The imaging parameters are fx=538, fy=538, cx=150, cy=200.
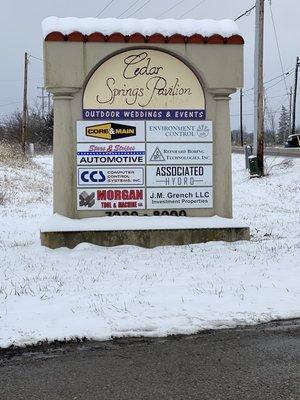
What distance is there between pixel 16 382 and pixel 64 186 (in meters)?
5.94

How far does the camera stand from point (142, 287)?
6438mm

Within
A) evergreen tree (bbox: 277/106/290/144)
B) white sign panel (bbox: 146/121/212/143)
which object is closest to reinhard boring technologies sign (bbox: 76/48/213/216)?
white sign panel (bbox: 146/121/212/143)

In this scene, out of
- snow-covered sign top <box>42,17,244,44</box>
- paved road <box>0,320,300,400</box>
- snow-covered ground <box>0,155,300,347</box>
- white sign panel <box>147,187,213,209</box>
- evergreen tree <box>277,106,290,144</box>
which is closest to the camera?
paved road <box>0,320,300,400</box>

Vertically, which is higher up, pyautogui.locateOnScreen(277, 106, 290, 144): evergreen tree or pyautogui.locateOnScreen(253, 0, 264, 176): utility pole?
pyautogui.locateOnScreen(277, 106, 290, 144): evergreen tree

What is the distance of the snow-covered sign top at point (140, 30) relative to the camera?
369 inches

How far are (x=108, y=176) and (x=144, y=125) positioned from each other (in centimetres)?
114

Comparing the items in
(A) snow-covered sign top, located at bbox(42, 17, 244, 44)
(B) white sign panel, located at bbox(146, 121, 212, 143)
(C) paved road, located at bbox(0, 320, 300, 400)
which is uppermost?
(A) snow-covered sign top, located at bbox(42, 17, 244, 44)

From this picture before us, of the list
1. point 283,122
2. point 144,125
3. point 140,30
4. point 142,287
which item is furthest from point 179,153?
point 283,122

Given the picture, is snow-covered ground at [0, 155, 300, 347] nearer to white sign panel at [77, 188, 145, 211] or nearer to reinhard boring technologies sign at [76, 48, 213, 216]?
white sign panel at [77, 188, 145, 211]

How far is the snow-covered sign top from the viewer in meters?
9.37

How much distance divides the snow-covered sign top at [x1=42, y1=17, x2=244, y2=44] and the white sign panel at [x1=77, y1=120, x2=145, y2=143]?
1.45 metres

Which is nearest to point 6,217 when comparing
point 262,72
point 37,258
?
point 37,258

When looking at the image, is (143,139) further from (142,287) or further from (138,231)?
(142,287)

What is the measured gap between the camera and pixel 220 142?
998 centimetres
